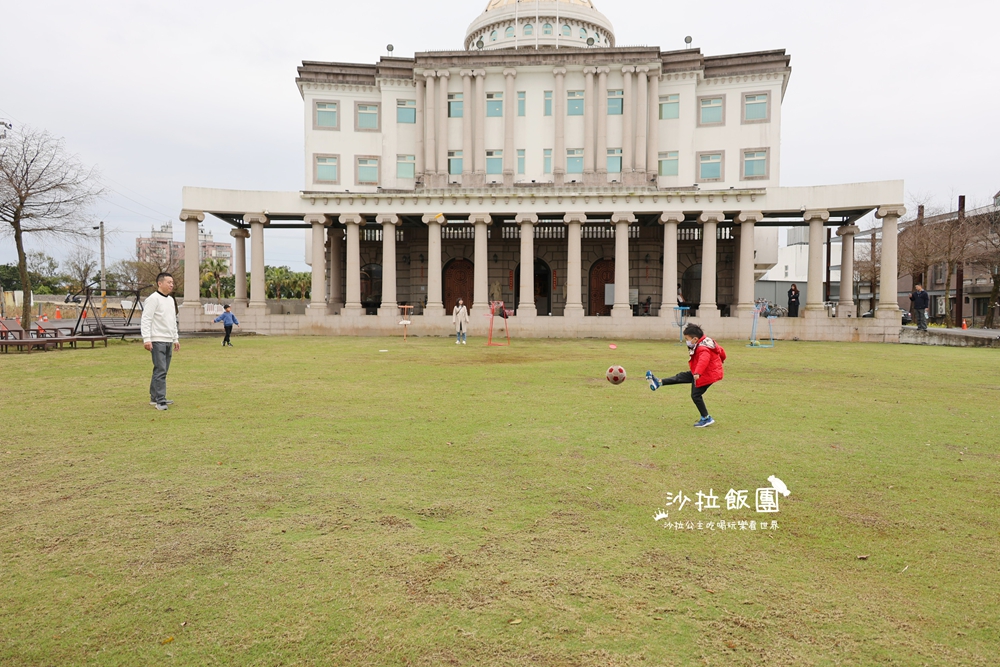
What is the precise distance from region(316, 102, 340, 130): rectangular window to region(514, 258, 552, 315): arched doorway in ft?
49.4

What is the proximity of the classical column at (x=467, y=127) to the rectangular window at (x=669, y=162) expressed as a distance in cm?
1185

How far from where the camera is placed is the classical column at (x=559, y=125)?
3522 centimetres

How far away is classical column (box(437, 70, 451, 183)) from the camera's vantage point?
35.3 metres

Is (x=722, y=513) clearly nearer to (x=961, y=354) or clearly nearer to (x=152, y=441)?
(x=152, y=441)

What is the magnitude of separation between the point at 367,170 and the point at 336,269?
6758 millimetres

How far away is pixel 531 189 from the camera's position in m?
30.3

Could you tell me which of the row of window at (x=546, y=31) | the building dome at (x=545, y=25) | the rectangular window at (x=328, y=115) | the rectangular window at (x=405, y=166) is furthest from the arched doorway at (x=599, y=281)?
the rectangular window at (x=328, y=115)

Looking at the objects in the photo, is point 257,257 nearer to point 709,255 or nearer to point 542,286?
point 542,286

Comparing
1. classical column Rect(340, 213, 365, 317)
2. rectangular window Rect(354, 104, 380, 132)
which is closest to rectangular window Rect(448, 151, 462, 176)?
rectangular window Rect(354, 104, 380, 132)

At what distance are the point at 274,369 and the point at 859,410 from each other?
495 inches

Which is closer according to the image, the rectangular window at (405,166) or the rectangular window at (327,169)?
the rectangular window at (327,169)

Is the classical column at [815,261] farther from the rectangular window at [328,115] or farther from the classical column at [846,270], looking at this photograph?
the rectangular window at [328,115]

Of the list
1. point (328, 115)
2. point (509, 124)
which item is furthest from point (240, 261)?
point (509, 124)

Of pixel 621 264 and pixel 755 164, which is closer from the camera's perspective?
pixel 621 264
